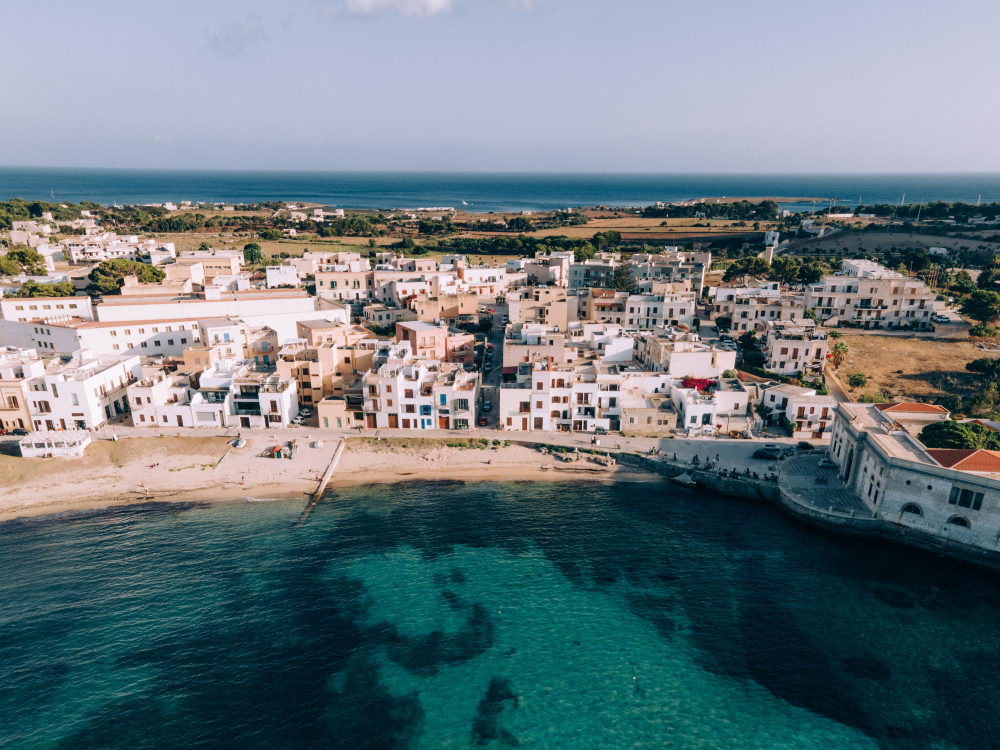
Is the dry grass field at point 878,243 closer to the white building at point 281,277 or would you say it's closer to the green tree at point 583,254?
the green tree at point 583,254

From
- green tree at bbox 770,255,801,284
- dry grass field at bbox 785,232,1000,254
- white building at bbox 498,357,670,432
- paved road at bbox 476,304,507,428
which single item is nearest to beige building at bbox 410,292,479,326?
paved road at bbox 476,304,507,428

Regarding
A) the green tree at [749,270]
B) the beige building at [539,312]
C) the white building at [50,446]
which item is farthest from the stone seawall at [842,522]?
the green tree at [749,270]

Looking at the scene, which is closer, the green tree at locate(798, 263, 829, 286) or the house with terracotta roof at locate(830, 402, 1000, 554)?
the house with terracotta roof at locate(830, 402, 1000, 554)

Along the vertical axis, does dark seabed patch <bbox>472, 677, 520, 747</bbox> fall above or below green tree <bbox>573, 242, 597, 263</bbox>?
below

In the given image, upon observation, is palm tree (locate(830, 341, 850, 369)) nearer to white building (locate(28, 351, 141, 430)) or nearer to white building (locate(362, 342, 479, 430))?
white building (locate(362, 342, 479, 430))

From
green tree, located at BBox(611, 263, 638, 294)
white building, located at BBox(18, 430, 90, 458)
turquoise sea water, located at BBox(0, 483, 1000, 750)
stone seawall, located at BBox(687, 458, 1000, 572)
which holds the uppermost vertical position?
green tree, located at BBox(611, 263, 638, 294)

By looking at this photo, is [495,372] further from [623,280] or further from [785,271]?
[785,271]

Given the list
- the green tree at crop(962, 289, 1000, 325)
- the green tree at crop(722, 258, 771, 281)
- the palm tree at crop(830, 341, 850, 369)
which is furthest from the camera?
the green tree at crop(722, 258, 771, 281)

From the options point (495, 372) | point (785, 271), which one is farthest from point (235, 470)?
point (785, 271)
